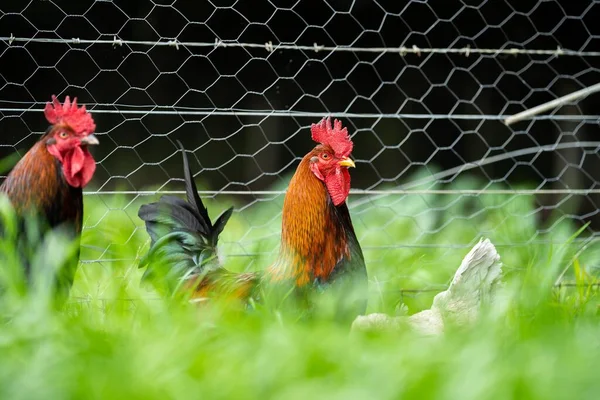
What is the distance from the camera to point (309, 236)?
2287 mm

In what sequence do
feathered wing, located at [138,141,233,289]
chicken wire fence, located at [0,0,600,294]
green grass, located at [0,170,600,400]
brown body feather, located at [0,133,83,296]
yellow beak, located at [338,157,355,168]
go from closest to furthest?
1. green grass, located at [0,170,600,400]
2. brown body feather, located at [0,133,83,296]
3. yellow beak, located at [338,157,355,168]
4. feathered wing, located at [138,141,233,289]
5. chicken wire fence, located at [0,0,600,294]

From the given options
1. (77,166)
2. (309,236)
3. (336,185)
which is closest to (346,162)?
(336,185)

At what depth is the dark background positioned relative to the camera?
11.3 feet

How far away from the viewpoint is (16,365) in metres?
1.39

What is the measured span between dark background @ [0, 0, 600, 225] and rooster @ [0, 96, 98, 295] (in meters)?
1.24

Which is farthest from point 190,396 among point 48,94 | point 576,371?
point 48,94

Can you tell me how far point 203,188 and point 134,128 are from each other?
1.43ft

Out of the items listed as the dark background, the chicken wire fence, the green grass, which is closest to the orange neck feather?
the green grass

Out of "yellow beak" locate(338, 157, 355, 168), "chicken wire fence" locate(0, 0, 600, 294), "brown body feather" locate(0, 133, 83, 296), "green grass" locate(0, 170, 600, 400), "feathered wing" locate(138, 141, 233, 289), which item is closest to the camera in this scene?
"green grass" locate(0, 170, 600, 400)

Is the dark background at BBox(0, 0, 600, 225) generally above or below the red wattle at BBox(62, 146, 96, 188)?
above

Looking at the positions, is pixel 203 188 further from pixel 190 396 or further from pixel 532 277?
pixel 190 396

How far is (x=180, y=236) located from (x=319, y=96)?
5.47ft

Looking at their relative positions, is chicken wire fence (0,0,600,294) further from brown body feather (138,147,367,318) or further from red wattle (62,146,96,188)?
red wattle (62,146,96,188)

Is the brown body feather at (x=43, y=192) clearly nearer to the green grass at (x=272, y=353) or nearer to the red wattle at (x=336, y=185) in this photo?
the green grass at (x=272, y=353)
